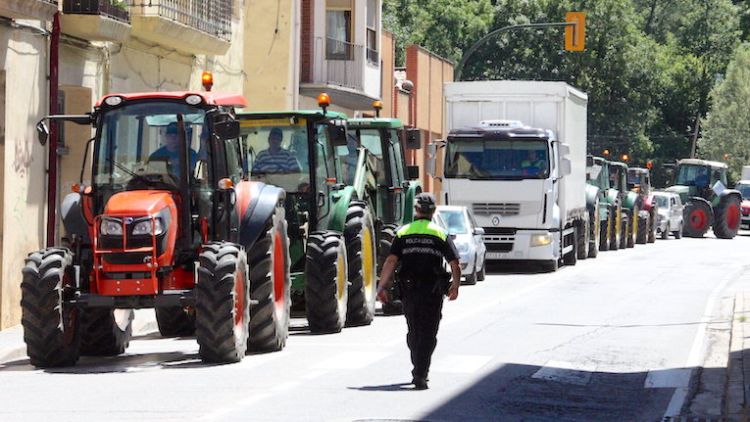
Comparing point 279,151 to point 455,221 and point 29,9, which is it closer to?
point 29,9

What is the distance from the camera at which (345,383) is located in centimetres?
1455

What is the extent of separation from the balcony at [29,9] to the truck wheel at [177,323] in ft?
13.4

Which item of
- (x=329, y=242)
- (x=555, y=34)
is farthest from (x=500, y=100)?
(x=555, y=34)

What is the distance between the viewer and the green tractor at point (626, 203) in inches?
1976

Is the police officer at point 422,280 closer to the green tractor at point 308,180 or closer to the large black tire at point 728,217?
the green tractor at point 308,180

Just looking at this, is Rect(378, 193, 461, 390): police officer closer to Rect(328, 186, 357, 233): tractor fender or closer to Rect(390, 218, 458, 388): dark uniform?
Rect(390, 218, 458, 388): dark uniform

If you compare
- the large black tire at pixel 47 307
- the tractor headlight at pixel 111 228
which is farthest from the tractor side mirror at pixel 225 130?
the large black tire at pixel 47 307

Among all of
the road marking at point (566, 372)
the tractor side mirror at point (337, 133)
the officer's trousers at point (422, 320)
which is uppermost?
the tractor side mirror at point (337, 133)

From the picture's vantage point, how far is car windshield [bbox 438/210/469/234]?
31656mm

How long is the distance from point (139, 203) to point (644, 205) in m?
40.5

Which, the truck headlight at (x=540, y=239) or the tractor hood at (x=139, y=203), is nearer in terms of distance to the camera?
the tractor hood at (x=139, y=203)

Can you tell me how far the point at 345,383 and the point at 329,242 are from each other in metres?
5.18

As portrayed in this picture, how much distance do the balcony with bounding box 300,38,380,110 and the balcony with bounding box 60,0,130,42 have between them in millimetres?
16006

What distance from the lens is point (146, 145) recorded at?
1659 cm
